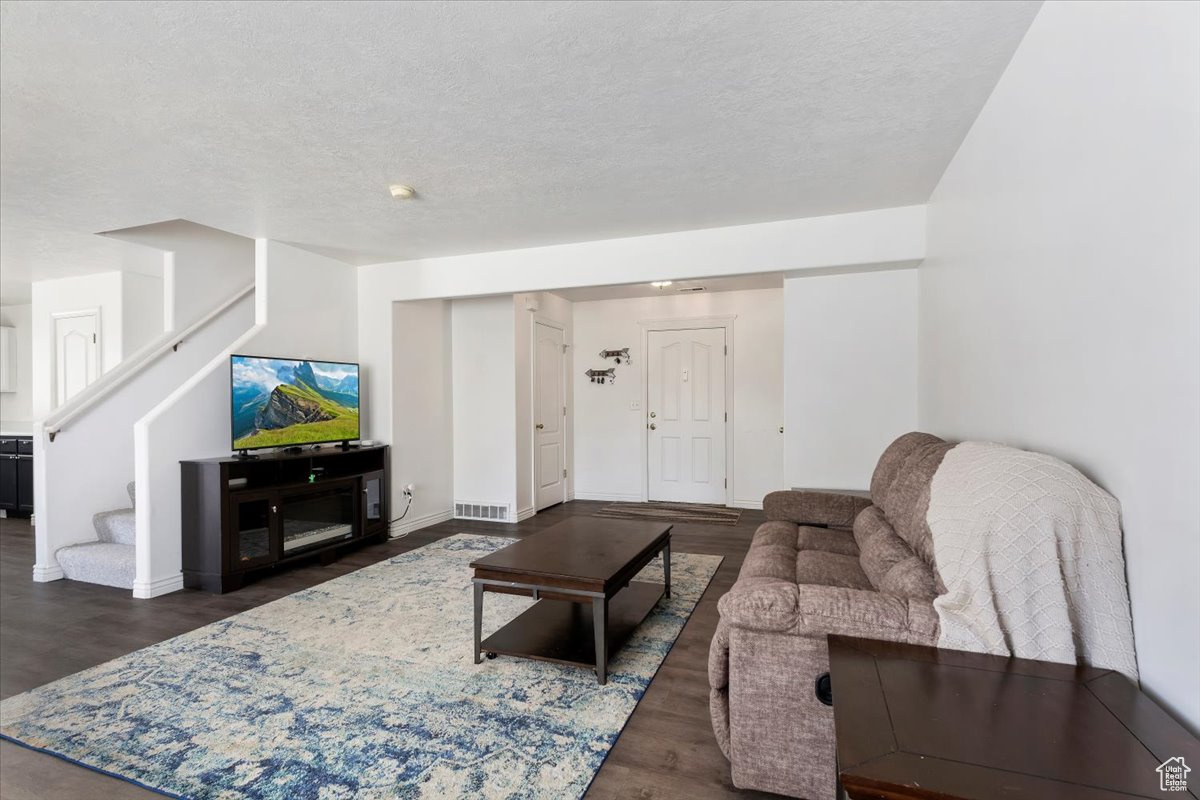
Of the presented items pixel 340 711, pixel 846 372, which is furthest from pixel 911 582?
pixel 846 372

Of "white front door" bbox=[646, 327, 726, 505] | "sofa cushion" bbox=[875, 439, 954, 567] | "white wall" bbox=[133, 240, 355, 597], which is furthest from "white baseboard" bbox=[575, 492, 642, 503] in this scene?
"sofa cushion" bbox=[875, 439, 954, 567]

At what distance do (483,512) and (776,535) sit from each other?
3.52 metres

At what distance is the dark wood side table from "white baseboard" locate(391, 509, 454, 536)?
171 inches

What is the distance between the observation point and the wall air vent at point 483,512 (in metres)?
5.59

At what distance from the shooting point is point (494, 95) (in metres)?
2.23

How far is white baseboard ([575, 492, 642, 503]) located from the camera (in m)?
6.62

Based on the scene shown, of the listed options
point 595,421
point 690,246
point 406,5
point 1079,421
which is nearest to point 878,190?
point 690,246

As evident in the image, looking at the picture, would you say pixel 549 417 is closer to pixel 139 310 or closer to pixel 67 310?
pixel 139 310

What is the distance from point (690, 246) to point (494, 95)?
6.95 ft

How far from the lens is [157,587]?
11.6 ft

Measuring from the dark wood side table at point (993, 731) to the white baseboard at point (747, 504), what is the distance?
4.91 metres

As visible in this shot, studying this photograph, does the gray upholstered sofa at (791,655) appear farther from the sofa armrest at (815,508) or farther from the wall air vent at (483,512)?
the wall air vent at (483,512)

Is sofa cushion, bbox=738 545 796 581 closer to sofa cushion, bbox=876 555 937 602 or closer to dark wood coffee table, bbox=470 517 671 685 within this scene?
sofa cushion, bbox=876 555 937 602

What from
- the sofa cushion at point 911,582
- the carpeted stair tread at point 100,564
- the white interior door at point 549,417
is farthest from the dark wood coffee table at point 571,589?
the white interior door at point 549,417
